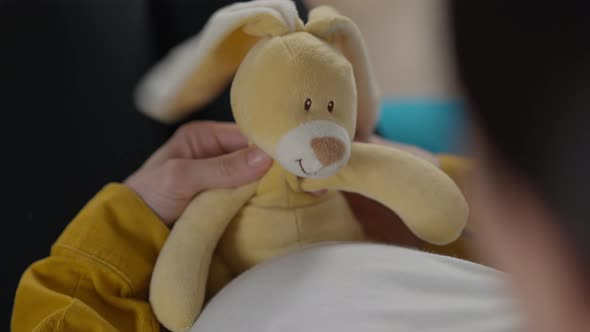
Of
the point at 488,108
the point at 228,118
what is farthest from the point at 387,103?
the point at 488,108

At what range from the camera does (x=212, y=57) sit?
1.89 ft

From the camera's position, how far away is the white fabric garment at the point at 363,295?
1.62 ft

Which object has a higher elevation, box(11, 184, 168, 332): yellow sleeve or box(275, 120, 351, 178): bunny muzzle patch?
box(275, 120, 351, 178): bunny muzzle patch

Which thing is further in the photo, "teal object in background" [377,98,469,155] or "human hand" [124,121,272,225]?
"teal object in background" [377,98,469,155]

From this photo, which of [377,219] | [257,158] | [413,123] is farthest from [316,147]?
[413,123]

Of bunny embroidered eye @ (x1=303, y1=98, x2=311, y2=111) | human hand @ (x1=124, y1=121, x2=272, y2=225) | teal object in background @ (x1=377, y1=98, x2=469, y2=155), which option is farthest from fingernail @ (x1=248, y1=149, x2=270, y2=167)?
teal object in background @ (x1=377, y1=98, x2=469, y2=155)

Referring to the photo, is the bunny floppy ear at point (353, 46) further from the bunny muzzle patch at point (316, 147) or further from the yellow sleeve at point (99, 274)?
the yellow sleeve at point (99, 274)

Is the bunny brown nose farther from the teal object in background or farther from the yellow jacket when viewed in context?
the teal object in background

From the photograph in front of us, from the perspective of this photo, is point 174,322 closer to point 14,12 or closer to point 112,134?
point 112,134

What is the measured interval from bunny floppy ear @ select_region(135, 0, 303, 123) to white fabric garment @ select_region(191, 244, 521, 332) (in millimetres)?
181

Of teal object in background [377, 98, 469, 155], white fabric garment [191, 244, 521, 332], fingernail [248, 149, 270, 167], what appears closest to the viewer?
white fabric garment [191, 244, 521, 332]

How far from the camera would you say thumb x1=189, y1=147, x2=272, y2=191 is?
60cm

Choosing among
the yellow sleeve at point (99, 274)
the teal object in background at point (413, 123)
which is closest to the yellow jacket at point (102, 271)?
the yellow sleeve at point (99, 274)

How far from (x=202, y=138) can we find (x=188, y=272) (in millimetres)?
182
